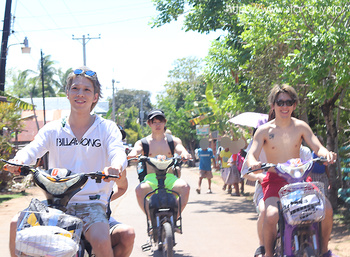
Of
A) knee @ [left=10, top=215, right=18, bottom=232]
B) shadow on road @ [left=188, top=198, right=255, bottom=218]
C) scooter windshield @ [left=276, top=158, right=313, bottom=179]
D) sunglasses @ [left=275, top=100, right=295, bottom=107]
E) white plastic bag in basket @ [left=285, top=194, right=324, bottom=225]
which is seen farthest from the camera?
shadow on road @ [left=188, top=198, right=255, bottom=218]

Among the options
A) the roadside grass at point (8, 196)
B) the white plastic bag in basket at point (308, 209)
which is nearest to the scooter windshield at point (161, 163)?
the white plastic bag in basket at point (308, 209)

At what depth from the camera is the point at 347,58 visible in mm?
7988

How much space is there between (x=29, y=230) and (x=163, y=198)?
3864 millimetres

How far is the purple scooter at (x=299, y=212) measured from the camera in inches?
168

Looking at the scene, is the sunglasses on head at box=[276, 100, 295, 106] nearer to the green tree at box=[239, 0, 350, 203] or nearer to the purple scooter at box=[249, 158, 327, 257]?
the purple scooter at box=[249, 158, 327, 257]

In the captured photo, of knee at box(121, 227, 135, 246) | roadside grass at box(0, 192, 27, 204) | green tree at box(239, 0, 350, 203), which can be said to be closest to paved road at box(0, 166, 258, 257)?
roadside grass at box(0, 192, 27, 204)

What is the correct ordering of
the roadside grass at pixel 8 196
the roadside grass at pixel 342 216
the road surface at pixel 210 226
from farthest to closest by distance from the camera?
the roadside grass at pixel 8 196, the roadside grass at pixel 342 216, the road surface at pixel 210 226

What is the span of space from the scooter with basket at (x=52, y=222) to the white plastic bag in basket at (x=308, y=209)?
1585 millimetres

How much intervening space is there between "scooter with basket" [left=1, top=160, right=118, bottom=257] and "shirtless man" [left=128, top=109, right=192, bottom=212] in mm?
3425

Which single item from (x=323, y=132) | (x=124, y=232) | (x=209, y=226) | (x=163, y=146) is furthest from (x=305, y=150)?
(x=323, y=132)

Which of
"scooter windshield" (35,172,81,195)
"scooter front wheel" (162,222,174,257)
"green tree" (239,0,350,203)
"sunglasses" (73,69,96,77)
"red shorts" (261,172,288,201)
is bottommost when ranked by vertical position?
"scooter front wheel" (162,222,174,257)

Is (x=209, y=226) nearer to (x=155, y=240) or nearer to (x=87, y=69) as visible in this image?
(x=155, y=240)

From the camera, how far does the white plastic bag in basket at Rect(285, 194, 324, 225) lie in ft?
13.9

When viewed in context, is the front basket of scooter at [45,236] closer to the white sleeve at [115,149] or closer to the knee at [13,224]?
the knee at [13,224]
